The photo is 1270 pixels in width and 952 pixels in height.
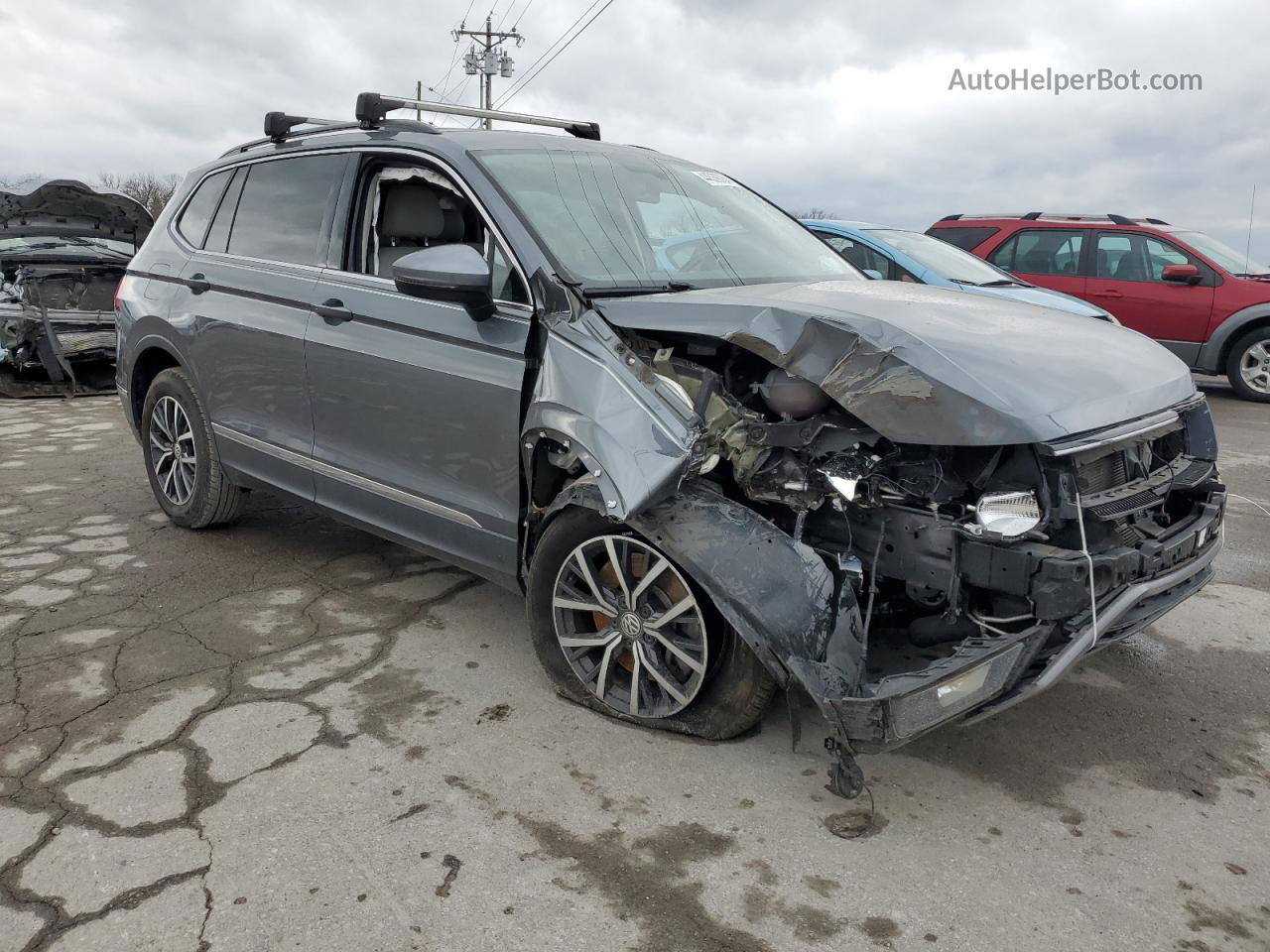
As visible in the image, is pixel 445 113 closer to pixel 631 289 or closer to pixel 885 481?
pixel 631 289

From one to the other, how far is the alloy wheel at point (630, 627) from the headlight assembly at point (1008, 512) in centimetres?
82

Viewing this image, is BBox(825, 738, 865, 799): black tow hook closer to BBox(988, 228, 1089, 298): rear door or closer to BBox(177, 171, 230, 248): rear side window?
BBox(177, 171, 230, 248): rear side window

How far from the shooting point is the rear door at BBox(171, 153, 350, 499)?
404 centimetres

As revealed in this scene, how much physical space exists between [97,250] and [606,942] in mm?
9856

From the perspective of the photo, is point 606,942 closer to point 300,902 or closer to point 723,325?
point 300,902

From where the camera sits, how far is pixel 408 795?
2.75 meters

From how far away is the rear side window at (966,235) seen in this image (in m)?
10.5

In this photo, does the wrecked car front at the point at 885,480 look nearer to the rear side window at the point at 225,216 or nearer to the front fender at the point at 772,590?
the front fender at the point at 772,590

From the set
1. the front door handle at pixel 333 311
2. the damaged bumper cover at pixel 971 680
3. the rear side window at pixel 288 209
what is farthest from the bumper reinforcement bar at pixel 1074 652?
the rear side window at pixel 288 209

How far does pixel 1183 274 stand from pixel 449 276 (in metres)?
9.13

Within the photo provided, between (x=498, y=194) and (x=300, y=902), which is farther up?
(x=498, y=194)

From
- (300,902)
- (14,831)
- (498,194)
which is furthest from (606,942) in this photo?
(498,194)

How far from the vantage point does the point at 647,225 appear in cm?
362

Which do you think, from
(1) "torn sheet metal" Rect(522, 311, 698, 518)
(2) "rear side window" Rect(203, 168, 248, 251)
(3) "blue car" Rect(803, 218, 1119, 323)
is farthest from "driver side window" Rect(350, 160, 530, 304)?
(3) "blue car" Rect(803, 218, 1119, 323)
